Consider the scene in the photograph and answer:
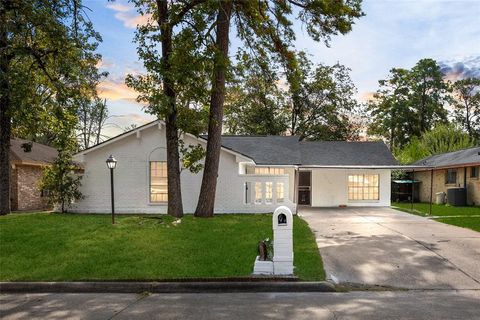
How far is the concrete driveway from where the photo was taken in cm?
816

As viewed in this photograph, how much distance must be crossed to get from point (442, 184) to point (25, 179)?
82.4ft

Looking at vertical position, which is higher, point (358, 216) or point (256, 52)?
point (256, 52)

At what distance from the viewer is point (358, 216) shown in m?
18.1

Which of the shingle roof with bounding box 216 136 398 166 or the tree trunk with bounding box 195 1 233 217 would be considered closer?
the tree trunk with bounding box 195 1 233 217

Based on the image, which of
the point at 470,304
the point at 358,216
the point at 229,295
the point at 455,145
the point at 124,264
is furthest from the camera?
the point at 455,145

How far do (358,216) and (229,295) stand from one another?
1198 cm

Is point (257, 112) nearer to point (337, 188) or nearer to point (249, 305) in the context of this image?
point (337, 188)

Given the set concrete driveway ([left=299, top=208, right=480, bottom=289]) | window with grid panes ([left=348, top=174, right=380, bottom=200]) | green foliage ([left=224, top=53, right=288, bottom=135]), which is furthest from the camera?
green foliage ([left=224, top=53, right=288, bottom=135])

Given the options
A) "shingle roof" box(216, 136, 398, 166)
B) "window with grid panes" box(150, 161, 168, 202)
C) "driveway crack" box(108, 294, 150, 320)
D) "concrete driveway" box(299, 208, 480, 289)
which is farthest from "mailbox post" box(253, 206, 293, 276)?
"shingle roof" box(216, 136, 398, 166)

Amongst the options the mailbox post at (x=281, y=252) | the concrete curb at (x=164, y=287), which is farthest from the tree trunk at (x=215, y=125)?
the concrete curb at (x=164, y=287)

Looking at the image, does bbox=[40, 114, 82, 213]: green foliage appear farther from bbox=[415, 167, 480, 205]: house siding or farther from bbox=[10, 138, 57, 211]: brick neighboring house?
bbox=[415, 167, 480, 205]: house siding

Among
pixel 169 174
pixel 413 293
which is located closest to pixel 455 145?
pixel 169 174

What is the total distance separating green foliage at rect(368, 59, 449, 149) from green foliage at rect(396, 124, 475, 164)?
7.29 meters

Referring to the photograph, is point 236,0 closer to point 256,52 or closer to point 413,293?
point 256,52
